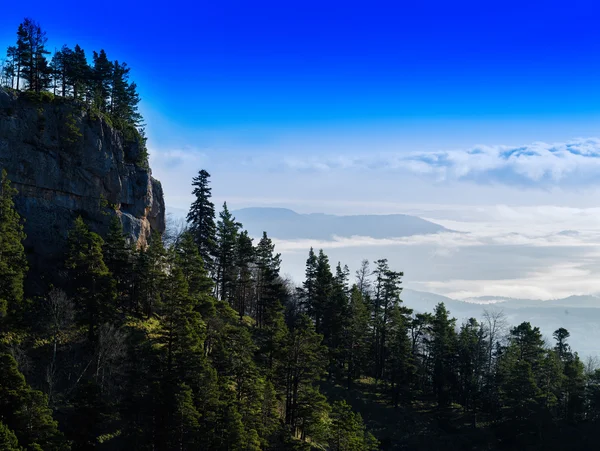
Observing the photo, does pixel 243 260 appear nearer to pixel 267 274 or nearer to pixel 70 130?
pixel 267 274

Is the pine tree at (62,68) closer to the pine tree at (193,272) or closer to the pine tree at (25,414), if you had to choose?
the pine tree at (193,272)

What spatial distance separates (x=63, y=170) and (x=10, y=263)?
15.7 m

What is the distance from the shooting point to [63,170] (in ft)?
165

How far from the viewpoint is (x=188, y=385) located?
97.2 ft

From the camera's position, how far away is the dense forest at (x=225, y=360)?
95.2ft

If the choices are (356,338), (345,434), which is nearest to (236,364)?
(345,434)

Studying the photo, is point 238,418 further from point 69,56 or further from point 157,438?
point 69,56

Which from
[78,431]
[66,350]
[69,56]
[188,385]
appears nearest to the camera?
[78,431]

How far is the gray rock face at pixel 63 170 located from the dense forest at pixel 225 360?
325 cm

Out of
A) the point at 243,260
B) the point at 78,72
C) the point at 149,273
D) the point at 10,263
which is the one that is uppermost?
the point at 78,72

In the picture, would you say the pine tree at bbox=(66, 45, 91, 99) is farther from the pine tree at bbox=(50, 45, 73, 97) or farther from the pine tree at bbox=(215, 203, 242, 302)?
the pine tree at bbox=(215, 203, 242, 302)

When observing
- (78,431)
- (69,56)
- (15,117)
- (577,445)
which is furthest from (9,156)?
(577,445)

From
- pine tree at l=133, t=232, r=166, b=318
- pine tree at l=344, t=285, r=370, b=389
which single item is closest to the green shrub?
pine tree at l=133, t=232, r=166, b=318

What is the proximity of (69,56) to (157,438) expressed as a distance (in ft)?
159
